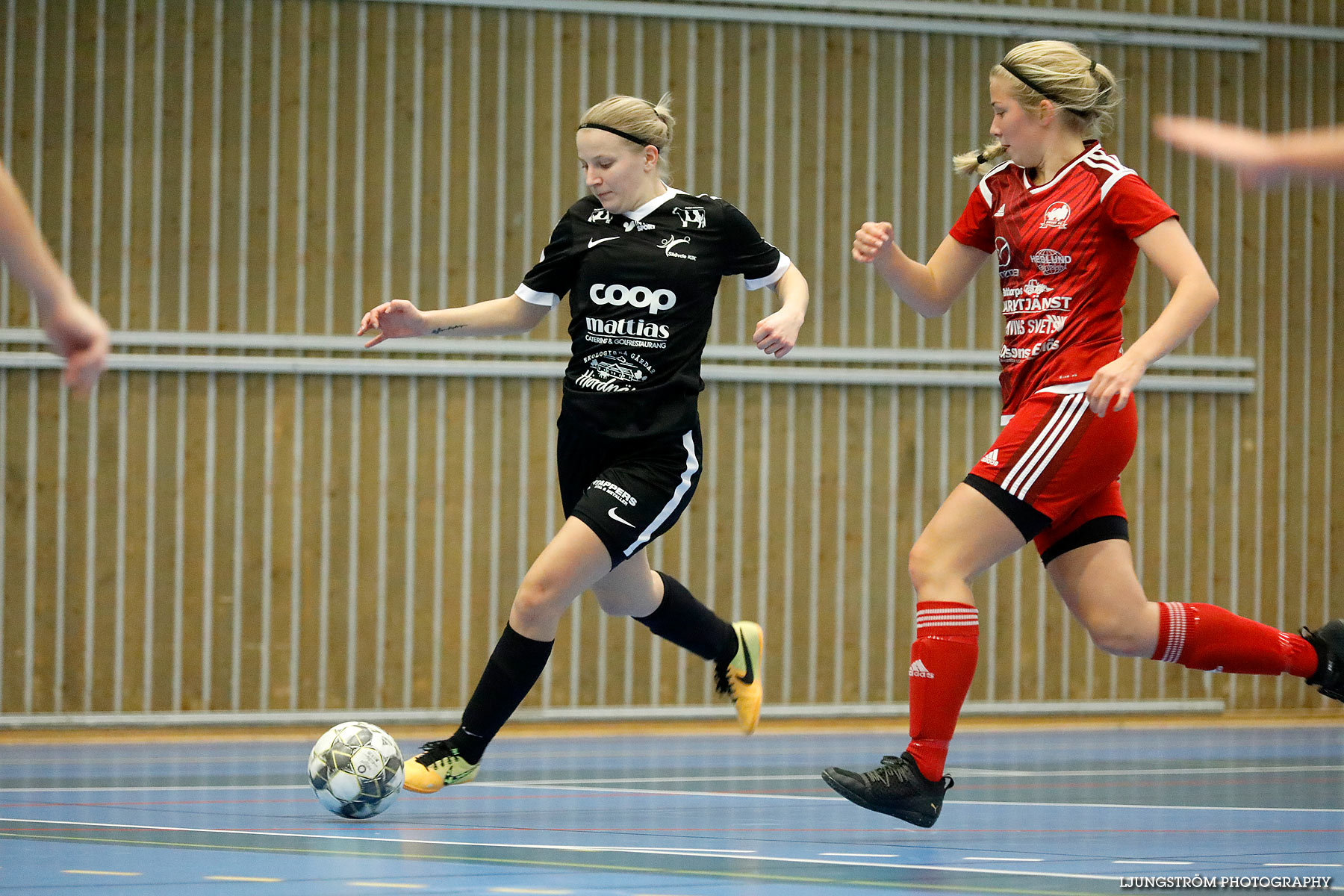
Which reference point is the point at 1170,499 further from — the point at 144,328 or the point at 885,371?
the point at 144,328

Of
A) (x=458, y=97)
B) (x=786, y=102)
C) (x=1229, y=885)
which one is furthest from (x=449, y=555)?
(x=1229, y=885)

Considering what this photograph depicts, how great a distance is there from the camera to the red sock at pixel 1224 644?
4.22 metres

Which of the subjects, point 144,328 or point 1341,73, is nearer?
point 144,328

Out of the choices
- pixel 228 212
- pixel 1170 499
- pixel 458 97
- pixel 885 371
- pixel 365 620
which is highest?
pixel 458 97

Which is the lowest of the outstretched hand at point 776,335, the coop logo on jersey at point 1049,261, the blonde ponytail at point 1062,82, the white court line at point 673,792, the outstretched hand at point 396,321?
the white court line at point 673,792

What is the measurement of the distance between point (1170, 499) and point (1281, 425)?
2.94 ft

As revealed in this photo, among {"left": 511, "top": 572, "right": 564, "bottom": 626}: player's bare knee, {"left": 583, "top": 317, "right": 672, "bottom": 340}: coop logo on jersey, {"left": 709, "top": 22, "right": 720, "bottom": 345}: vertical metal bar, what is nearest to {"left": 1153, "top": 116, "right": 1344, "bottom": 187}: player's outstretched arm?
{"left": 583, "top": 317, "right": 672, "bottom": 340}: coop logo on jersey

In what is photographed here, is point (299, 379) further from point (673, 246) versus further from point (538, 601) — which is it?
point (538, 601)

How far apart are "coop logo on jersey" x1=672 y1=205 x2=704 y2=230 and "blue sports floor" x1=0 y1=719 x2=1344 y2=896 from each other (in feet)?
5.28

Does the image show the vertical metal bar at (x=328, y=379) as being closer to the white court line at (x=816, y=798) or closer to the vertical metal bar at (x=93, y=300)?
the vertical metal bar at (x=93, y=300)

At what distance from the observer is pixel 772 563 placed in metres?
9.98

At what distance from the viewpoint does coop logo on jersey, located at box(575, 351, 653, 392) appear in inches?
181

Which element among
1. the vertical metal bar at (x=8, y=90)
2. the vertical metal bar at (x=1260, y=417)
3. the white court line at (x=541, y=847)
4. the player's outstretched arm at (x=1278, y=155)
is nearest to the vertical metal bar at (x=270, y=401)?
the vertical metal bar at (x=8, y=90)

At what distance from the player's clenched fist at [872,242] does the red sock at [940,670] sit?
2.91 feet
